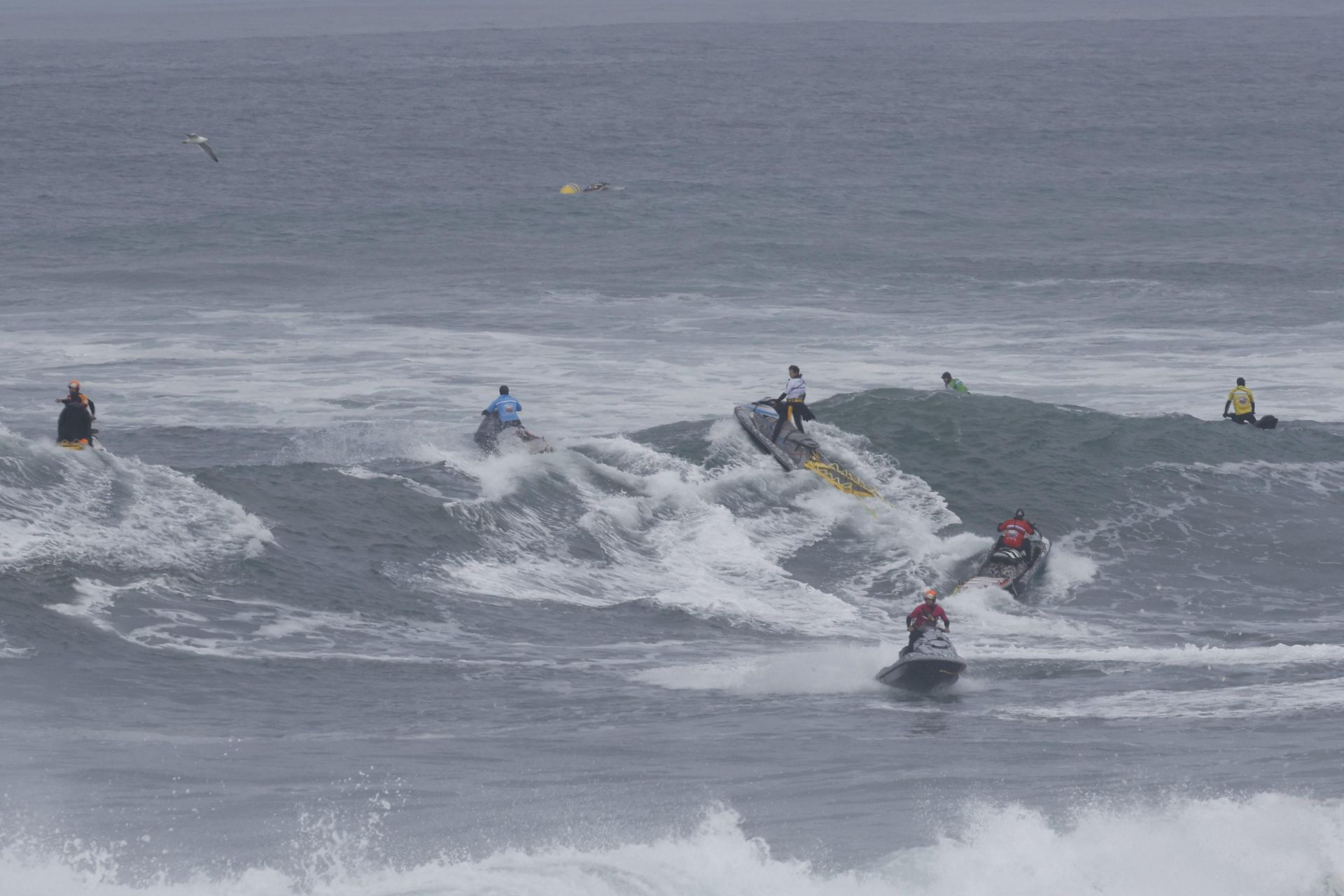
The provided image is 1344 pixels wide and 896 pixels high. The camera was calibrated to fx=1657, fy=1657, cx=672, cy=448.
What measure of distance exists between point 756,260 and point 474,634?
123ft

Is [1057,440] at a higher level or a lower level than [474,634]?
higher

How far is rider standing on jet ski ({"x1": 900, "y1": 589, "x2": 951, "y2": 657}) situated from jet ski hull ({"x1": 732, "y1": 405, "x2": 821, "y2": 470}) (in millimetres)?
8992

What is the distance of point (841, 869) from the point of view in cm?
1371

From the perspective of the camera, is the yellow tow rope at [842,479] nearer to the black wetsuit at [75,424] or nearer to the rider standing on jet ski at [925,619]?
the rider standing on jet ski at [925,619]

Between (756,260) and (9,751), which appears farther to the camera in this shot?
(756,260)

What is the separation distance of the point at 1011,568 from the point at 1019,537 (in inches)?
24.9

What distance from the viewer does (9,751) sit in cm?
1559

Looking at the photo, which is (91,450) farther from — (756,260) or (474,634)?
(756,260)

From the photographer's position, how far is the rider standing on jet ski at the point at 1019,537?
25.3 meters

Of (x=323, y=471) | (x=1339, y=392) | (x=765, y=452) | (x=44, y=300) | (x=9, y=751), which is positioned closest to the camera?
(x=9, y=751)

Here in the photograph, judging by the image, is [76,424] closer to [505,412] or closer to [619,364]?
[505,412]

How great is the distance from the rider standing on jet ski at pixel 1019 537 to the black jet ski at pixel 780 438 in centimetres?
475

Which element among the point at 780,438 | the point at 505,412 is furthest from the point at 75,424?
the point at 780,438

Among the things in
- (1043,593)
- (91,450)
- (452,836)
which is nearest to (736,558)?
(1043,593)
